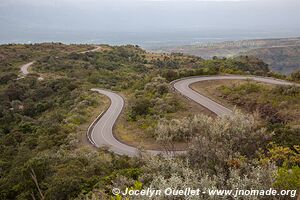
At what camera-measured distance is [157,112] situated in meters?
37.8

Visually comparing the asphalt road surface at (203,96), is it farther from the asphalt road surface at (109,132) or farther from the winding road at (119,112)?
the asphalt road surface at (109,132)

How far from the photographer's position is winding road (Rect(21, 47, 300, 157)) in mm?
31312

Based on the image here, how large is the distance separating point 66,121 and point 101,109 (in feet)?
25.8

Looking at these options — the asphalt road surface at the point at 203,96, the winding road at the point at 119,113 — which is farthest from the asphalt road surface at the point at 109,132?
the asphalt road surface at the point at 203,96

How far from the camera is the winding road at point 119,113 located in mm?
31312

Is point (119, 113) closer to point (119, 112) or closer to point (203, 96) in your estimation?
point (119, 112)

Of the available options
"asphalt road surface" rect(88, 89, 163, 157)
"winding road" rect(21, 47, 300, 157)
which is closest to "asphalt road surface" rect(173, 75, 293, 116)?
"winding road" rect(21, 47, 300, 157)

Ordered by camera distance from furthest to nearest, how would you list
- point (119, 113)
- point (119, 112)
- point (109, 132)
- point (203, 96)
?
1. point (119, 112)
2. point (119, 113)
3. point (203, 96)
4. point (109, 132)

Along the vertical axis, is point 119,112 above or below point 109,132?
above

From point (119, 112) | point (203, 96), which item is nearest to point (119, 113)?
point (119, 112)

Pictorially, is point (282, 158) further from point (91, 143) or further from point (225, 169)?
point (91, 143)

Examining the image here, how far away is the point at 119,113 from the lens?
44.3 metres

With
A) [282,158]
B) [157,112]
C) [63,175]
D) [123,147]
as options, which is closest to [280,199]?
[282,158]

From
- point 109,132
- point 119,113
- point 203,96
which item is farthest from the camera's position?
point 119,113
